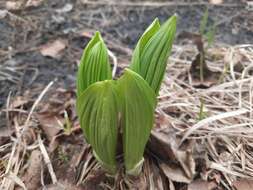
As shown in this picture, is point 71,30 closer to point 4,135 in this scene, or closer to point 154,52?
point 4,135

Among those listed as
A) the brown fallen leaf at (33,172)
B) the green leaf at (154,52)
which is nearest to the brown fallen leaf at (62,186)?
the brown fallen leaf at (33,172)

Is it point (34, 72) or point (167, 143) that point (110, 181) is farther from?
point (34, 72)

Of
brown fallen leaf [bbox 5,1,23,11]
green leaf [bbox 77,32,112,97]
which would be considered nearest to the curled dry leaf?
green leaf [bbox 77,32,112,97]

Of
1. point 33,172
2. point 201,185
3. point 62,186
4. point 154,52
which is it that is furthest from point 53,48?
point 201,185

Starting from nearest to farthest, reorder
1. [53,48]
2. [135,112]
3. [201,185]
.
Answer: [135,112]
[201,185]
[53,48]

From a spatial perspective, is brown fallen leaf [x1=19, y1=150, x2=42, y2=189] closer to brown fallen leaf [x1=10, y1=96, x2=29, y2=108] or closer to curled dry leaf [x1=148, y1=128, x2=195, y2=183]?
brown fallen leaf [x1=10, y1=96, x2=29, y2=108]

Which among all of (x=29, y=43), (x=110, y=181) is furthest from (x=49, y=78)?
(x=110, y=181)
